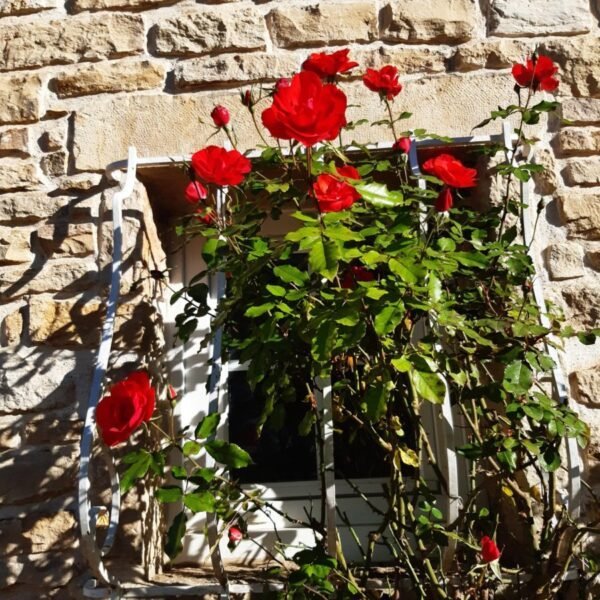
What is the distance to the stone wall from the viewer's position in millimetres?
1941

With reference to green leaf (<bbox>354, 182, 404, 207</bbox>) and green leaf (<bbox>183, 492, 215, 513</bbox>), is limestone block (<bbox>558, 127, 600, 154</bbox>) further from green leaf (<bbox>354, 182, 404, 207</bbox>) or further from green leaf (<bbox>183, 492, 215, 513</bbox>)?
green leaf (<bbox>183, 492, 215, 513</bbox>)

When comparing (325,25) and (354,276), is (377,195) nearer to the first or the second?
(354,276)

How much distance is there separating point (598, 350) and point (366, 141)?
0.88m

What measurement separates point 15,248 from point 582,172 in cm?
168

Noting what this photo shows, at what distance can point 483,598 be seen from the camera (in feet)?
5.17

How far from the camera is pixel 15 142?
2.17 metres

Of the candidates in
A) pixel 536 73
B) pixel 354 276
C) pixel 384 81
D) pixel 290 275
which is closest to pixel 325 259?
pixel 290 275

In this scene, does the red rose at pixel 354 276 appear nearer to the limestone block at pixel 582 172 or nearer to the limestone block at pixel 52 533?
the limestone block at pixel 582 172

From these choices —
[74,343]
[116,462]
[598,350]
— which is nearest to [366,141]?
[598,350]

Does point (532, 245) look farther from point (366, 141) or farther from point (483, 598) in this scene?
point (483, 598)

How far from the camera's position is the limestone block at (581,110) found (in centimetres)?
209

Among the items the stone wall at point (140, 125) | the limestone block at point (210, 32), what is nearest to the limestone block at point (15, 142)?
the stone wall at point (140, 125)

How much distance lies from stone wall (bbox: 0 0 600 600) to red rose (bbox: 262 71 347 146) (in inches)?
30.7

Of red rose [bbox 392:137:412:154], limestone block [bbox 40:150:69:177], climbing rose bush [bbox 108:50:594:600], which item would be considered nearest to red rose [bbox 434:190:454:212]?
climbing rose bush [bbox 108:50:594:600]
